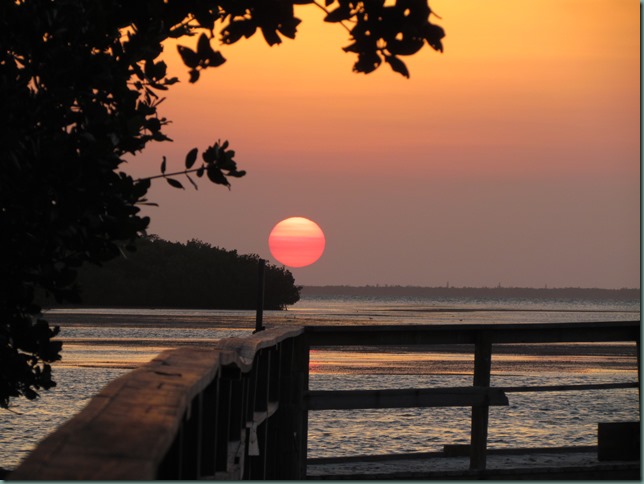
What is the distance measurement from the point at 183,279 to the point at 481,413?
14374cm

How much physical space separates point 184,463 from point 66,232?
2.85 m

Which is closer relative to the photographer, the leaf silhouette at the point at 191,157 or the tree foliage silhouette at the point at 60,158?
the tree foliage silhouette at the point at 60,158

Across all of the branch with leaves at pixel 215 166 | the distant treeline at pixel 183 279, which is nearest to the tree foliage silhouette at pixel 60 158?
the branch with leaves at pixel 215 166

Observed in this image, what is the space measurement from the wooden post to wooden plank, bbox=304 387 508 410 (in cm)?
11

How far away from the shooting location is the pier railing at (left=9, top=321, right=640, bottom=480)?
6.79 ft

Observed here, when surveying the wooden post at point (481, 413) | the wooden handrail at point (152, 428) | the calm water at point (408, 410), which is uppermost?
the wooden handrail at point (152, 428)

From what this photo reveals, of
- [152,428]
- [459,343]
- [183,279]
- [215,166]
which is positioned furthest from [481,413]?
[183,279]

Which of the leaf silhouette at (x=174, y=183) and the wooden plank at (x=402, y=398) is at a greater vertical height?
the leaf silhouette at (x=174, y=183)

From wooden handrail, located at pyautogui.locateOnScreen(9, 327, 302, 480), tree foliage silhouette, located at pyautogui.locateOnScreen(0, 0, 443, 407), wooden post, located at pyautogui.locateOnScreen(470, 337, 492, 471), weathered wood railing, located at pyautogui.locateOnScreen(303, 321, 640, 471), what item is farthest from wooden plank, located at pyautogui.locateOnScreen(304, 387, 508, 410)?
wooden handrail, located at pyautogui.locateOnScreen(9, 327, 302, 480)

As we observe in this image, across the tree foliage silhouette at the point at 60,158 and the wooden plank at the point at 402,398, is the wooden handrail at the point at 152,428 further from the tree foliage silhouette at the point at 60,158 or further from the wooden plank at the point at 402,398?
the wooden plank at the point at 402,398

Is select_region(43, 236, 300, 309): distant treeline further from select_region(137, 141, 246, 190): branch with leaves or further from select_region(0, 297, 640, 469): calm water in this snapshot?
select_region(137, 141, 246, 190): branch with leaves

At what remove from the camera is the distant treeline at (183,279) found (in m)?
149

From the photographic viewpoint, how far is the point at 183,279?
493ft

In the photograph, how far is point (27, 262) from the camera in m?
5.96
